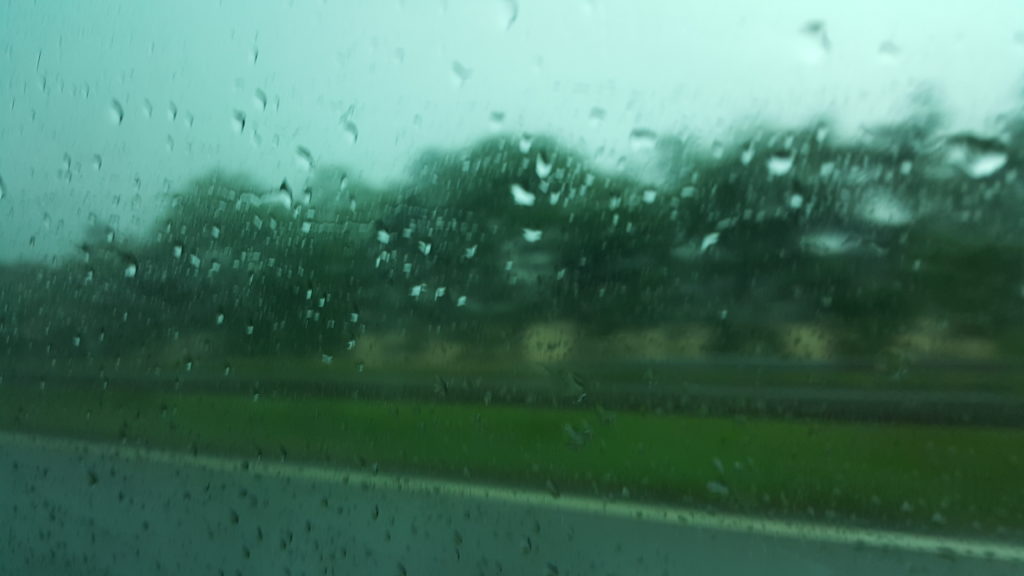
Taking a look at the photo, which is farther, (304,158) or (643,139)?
(304,158)

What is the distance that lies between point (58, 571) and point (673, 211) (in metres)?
2.84

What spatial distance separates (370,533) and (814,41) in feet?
7.53

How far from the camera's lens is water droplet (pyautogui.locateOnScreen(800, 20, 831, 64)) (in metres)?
3.45

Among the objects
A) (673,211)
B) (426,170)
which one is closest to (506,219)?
(426,170)

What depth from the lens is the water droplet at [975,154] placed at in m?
3.26

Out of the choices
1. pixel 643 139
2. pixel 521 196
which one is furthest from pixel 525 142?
pixel 643 139

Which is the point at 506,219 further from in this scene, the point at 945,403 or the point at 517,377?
the point at 945,403

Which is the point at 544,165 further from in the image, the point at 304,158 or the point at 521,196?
the point at 304,158

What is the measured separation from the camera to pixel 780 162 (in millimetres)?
3650

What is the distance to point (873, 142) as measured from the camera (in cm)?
350

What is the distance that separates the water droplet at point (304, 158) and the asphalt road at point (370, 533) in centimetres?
124

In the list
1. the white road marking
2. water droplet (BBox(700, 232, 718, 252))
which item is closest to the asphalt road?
the white road marking

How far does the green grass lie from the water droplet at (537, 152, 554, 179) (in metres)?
0.88

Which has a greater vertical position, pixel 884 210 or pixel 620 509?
pixel 884 210
